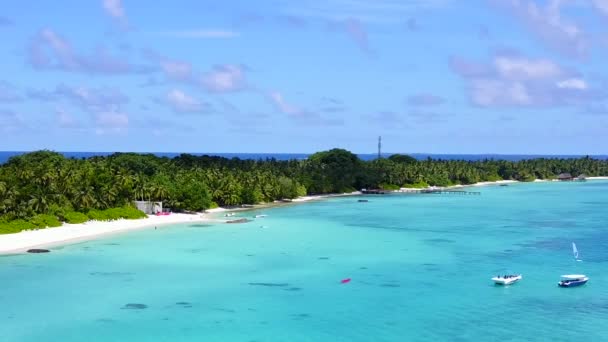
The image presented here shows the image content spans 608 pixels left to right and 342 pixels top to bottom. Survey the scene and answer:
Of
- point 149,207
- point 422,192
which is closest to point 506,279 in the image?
point 149,207

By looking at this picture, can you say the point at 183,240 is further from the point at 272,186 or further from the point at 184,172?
the point at 272,186

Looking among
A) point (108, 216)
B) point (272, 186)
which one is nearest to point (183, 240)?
point (108, 216)

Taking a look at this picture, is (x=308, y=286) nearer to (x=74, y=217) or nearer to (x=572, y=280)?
(x=572, y=280)

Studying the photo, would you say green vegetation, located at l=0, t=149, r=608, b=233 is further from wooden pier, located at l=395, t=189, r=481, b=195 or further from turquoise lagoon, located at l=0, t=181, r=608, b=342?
wooden pier, located at l=395, t=189, r=481, b=195

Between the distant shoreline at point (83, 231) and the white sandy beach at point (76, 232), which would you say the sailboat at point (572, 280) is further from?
the white sandy beach at point (76, 232)

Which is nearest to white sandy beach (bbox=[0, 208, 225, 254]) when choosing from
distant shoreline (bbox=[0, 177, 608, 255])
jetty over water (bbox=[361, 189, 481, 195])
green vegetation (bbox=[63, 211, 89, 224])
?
distant shoreline (bbox=[0, 177, 608, 255])

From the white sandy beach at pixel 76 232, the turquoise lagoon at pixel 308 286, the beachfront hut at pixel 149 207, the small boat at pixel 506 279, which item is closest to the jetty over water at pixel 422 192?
the turquoise lagoon at pixel 308 286
